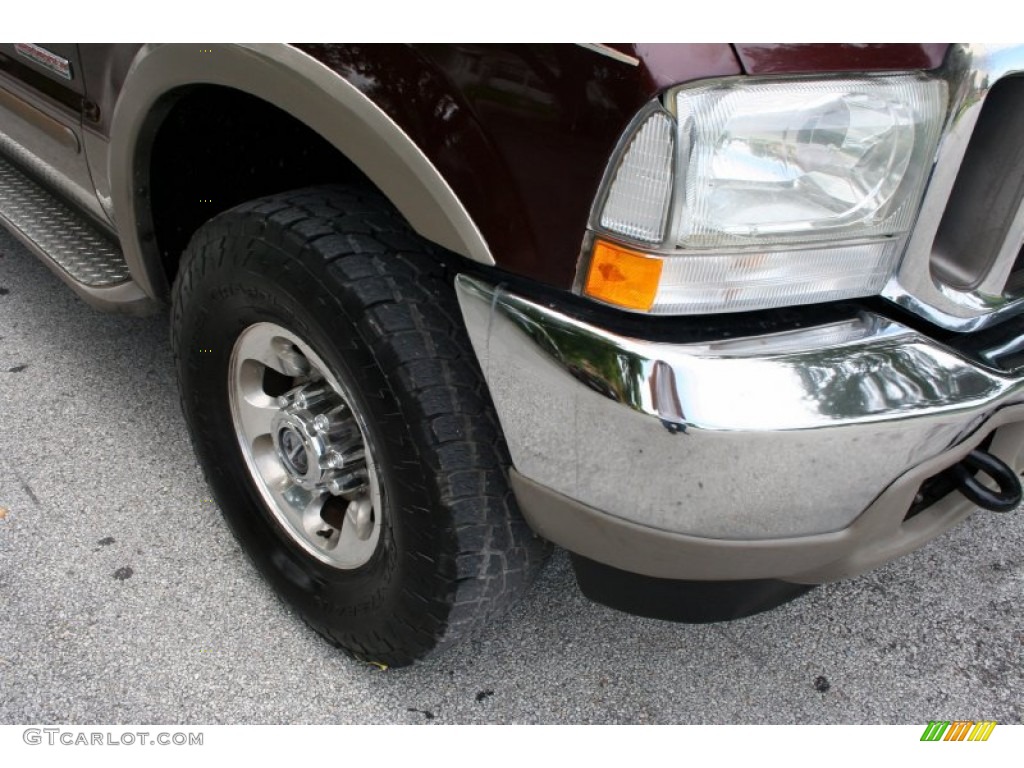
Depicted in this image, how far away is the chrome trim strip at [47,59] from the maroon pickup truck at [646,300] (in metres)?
0.46

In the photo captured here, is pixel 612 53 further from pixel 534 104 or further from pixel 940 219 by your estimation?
pixel 940 219

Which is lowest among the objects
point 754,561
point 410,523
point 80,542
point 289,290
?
point 80,542

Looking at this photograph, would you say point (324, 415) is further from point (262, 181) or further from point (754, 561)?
point (754, 561)

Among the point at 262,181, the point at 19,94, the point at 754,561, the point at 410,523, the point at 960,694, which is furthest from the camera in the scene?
the point at 19,94

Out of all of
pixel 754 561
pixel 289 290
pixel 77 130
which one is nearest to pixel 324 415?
pixel 289 290

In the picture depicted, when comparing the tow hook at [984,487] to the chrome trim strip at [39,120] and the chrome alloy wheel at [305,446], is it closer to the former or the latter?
the chrome alloy wheel at [305,446]

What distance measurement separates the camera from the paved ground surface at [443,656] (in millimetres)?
2039

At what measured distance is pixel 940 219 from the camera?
4.63 ft

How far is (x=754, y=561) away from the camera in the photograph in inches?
58.2

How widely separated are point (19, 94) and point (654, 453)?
2261 millimetres

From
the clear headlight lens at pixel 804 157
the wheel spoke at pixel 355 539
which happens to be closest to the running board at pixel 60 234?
the wheel spoke at pixel 355 539
